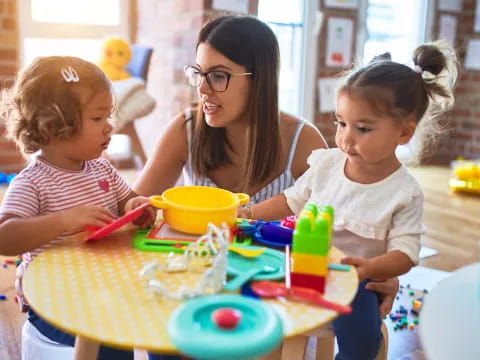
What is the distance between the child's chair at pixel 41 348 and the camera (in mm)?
1015

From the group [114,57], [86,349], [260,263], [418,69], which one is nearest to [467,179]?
[114,57]

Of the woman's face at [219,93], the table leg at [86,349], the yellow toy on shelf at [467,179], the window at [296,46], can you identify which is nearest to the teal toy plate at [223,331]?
the table leg at [86,349]

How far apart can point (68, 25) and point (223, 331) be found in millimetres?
3157

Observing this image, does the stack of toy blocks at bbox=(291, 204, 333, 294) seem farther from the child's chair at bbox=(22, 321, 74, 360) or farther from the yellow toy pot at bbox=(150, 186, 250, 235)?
the child's chair at bbox=(22, 321, 74, 360)

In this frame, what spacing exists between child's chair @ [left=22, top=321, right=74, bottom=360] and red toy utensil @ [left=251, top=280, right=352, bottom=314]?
458mm

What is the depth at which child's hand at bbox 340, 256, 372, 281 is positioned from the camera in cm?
89

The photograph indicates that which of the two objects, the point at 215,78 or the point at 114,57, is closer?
the point at 215,78

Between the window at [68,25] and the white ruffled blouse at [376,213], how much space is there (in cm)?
259

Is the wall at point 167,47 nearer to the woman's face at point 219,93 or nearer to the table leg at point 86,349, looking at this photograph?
the woman's face at point 219,93

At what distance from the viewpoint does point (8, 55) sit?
10.4 feet

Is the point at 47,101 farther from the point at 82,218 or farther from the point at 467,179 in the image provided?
the point at 467,179

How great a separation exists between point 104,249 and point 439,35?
417 centimetres

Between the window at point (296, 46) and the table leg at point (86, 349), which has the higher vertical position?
the window at point (296, 46)

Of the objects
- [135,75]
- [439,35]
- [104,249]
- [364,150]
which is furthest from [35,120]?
[439,35]
